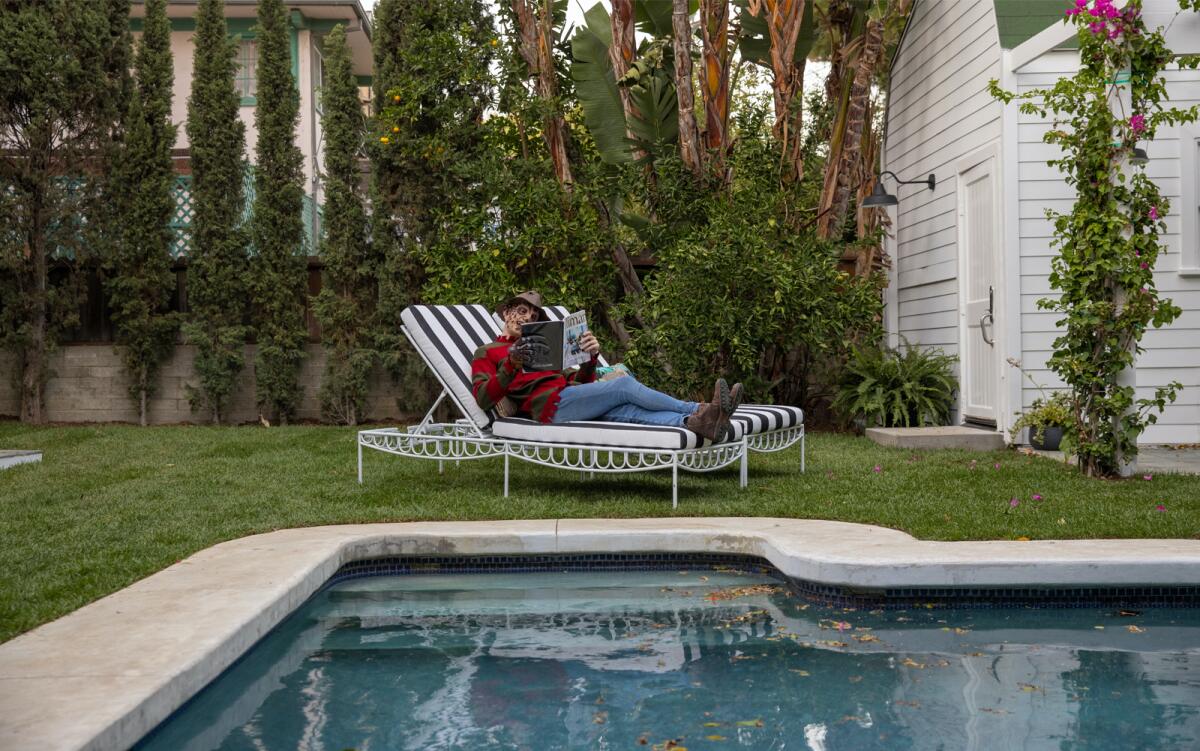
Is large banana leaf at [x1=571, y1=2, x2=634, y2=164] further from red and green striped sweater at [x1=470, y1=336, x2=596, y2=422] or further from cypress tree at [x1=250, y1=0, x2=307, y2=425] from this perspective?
red and green striped sweater at [x1=470, y1=336, x2=596, y2=422]

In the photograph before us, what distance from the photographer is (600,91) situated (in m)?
11.0

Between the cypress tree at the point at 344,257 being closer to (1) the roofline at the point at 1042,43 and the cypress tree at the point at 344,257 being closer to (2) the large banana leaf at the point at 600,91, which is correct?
Answer: (2) the large banana leaf at the point at 600,91

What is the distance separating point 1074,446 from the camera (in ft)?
23.5

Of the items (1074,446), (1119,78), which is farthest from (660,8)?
(1074,446)

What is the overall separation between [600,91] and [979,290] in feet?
13.1

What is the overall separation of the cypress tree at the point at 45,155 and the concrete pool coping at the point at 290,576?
7758mm

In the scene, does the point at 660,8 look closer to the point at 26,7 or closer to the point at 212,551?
the point at 26,7

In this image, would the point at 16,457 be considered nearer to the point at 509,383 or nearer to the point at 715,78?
the point at 509,383

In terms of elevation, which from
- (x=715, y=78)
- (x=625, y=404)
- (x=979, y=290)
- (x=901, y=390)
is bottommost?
(x=625, y=404)

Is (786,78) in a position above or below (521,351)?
above

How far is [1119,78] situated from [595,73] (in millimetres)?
5219

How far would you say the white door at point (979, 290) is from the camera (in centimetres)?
945

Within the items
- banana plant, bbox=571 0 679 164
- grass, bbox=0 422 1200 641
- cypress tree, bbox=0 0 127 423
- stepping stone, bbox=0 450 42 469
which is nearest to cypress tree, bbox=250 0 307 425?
cypress tree, bbox=0 0 127 423

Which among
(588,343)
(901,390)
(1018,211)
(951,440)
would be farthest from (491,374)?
(901,390)
